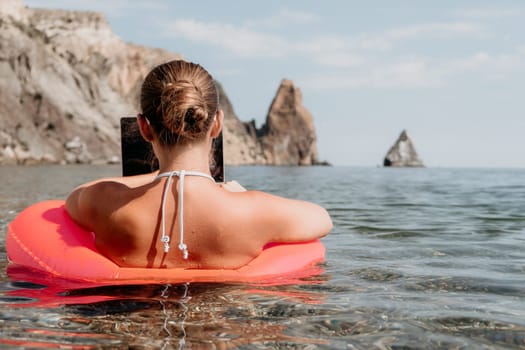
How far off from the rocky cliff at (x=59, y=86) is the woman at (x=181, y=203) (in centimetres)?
5267

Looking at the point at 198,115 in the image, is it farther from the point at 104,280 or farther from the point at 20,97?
the point at 20,97

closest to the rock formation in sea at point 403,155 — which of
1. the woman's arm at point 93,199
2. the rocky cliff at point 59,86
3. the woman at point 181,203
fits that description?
the rocky cliff at point 59,86

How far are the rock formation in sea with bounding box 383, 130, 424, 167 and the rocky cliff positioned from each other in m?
62.7

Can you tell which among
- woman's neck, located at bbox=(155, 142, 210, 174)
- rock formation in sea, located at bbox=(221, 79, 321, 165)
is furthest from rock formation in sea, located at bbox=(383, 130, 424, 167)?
woman's neck, located at bbox=(155, 142, 210, 174)

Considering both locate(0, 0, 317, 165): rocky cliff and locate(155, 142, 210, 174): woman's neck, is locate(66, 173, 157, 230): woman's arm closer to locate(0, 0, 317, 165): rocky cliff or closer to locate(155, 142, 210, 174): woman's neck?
locate(155, 142, 210, 174): woman's neck

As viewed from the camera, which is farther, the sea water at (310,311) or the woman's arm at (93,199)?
the woman's arm at (93,199)

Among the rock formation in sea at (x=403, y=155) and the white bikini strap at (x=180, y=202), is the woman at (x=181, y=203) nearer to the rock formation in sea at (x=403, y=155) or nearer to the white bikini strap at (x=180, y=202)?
the white bikini strap at (x=180, y=202)

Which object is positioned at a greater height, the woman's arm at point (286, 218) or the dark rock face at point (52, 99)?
the dark rock face at point (52, 99)

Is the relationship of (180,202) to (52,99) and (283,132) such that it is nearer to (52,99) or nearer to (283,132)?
(52,99)

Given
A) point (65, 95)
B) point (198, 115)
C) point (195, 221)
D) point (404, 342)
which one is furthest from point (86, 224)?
point (65, 95)

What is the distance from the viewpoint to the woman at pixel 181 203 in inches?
131

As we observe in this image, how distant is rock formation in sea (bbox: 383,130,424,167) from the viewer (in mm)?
130500

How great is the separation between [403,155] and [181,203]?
132 metres

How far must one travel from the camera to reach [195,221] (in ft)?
11.5
